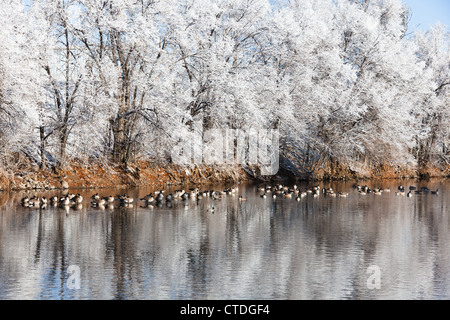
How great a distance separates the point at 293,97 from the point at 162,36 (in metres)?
11.2

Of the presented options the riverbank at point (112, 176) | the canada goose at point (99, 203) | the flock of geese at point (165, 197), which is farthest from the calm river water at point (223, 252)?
the riverbank at point (112, 176)

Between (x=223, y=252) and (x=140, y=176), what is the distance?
2025 centimetres

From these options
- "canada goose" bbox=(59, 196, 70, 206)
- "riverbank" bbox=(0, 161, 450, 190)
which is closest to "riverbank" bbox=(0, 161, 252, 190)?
"riverbank" bbox=(0, 161, 450, 190)

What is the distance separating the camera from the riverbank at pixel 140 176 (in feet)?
102

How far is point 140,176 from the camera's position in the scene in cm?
3528

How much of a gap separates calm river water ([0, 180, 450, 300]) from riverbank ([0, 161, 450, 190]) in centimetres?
Result: 524

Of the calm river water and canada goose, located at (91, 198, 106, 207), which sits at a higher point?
canada goose, located at (91, 198, 106, 207)

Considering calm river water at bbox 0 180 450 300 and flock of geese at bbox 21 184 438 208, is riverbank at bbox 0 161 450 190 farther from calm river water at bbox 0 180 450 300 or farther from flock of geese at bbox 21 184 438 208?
calm river water at bbox 0 180 450 300

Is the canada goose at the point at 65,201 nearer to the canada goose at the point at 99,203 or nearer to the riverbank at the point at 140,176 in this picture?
the canada goose at the point at 99,203

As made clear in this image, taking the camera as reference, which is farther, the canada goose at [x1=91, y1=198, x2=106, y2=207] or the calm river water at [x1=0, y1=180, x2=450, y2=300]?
the canada goose at [x1=91, y1=198, x2=106, y2=207]

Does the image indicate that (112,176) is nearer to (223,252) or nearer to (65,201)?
(65,201)

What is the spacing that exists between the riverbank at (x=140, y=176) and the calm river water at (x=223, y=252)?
5.24 metres

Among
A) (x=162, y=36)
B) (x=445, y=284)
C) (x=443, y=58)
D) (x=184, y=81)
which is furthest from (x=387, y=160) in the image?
(x=445, y=284)

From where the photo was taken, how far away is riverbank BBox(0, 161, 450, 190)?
3123 cm
